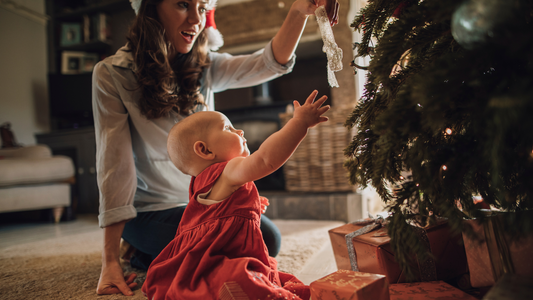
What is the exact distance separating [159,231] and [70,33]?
120 inches

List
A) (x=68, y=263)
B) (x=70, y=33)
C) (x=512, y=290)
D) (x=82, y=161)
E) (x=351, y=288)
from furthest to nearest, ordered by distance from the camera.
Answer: (x=70, y=33), (x=82, y=161), (x=68, y=263), (x=351, y=288), (x=512, y=290)

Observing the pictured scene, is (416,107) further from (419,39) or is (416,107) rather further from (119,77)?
(119,77)

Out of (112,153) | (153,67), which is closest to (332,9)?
(153,67)

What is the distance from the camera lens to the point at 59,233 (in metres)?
1.86

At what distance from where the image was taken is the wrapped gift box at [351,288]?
50 centimetres

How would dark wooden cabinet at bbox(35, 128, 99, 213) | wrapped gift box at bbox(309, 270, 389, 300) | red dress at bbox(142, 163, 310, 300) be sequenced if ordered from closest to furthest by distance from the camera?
wrapped gift box at bbox(309, 270, 389, 300) → red dress at bbox(142, 163, 310, 300) → dark wooden cabinet at bbox(35, 128, 99, 213)

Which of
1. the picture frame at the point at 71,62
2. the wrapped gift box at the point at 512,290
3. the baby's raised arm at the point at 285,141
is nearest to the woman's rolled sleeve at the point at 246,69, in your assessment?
the baby's raised arm at the point at 285,141

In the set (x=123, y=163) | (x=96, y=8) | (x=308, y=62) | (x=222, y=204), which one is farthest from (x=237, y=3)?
(x=222, y=204)

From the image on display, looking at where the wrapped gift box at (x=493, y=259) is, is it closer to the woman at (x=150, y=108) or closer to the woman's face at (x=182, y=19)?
the woman at (x=150, y=108)

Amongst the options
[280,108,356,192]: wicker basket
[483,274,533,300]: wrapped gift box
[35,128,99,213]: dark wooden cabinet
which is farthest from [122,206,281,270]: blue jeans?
[35,128,99,213]: dark wooden cabinet

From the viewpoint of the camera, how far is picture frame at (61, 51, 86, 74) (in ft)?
10.3

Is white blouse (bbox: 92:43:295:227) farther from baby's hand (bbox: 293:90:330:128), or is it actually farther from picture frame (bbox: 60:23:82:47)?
picture frame (bbox: 60:23:82:47)

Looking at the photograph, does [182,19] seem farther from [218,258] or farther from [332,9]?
[218,258]

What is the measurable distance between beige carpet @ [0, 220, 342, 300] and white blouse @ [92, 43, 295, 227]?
8.9 inches
